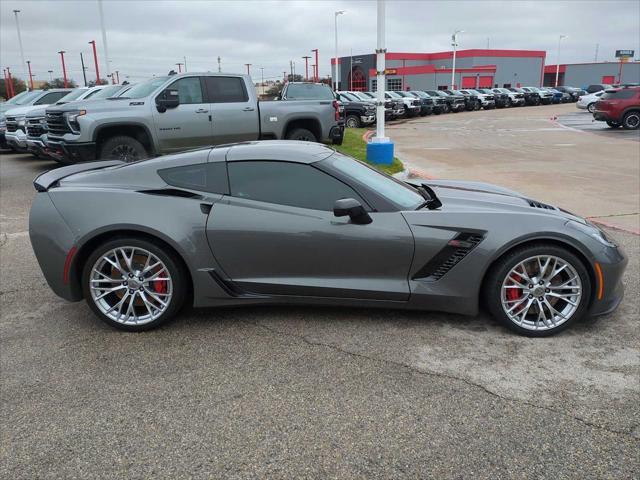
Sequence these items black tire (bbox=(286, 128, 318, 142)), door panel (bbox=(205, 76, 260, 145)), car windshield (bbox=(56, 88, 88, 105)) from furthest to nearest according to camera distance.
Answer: car windshield (bbox=(56, 88, 88, 105))
black tire (bbox=(286, 128, 318, 142))
door panel (bbox=(205, 76, 260, 145))

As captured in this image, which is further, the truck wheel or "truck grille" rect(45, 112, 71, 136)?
the truck wheel

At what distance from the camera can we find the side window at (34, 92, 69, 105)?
15.5 m

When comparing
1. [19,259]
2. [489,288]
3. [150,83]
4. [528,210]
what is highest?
[150,83]

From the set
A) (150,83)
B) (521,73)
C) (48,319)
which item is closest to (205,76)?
(150,83)

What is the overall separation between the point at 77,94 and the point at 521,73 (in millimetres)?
72819

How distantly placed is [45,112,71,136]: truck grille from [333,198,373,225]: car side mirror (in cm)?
784

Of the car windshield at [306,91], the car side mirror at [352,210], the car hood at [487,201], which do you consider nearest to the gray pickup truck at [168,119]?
the car windshield at [306,91]

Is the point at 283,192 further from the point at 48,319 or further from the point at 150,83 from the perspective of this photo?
the point at 150,83

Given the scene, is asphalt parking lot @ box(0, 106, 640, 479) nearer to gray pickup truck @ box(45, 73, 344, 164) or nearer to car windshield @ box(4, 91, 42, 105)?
gray pickup truck @ box(45, 73, 344, 164)

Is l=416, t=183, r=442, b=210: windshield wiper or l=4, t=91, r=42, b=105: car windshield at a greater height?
l=4, t=91, r=42, b=105: car windshield

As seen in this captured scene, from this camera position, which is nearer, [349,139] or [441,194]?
[441,194]

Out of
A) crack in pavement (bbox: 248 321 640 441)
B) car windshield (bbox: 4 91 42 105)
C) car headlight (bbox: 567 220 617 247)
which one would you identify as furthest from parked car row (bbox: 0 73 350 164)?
car headlight (bbox: 567 220 617 247)

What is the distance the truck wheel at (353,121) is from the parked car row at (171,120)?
1225 centimetres

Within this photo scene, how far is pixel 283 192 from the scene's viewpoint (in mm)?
4043
